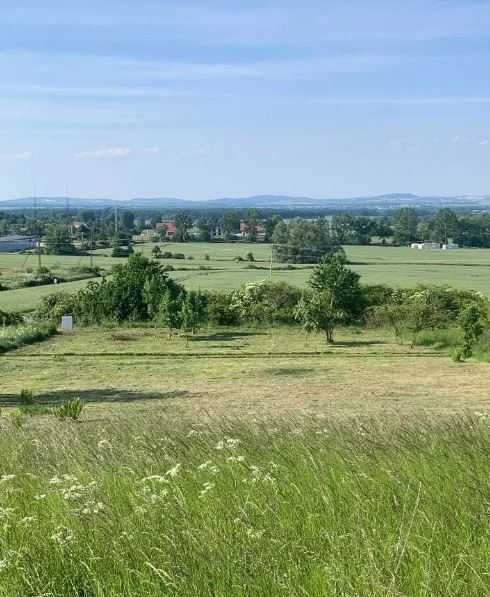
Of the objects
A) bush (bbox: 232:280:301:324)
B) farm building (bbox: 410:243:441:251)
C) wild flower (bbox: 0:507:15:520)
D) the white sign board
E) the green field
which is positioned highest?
wild flower (bbox: 0:507:15:520)

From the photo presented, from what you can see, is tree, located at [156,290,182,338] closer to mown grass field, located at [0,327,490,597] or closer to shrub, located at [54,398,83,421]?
shrub, located at [54,398,83,421]

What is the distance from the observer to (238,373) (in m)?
28.7

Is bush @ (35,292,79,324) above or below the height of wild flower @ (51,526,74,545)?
below

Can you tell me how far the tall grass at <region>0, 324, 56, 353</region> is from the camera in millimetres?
36562

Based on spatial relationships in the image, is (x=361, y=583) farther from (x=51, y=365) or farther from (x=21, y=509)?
(x=51, y=365)

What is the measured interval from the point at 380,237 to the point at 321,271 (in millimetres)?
93301

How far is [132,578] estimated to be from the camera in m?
3.15

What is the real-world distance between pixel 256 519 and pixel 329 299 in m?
35.5

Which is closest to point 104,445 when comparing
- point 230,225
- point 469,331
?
point 469,331

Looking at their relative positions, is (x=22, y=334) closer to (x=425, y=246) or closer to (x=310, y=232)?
(x=310, y=232)

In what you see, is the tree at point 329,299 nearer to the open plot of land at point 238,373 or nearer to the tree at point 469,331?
the open plot of land at point 238,373

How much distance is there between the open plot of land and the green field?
14.0m

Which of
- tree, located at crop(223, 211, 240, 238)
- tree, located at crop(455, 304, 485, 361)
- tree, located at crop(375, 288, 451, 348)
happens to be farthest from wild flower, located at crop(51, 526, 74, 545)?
tree, located at crop(223, 211, 240, 238)

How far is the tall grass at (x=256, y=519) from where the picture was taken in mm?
3059
